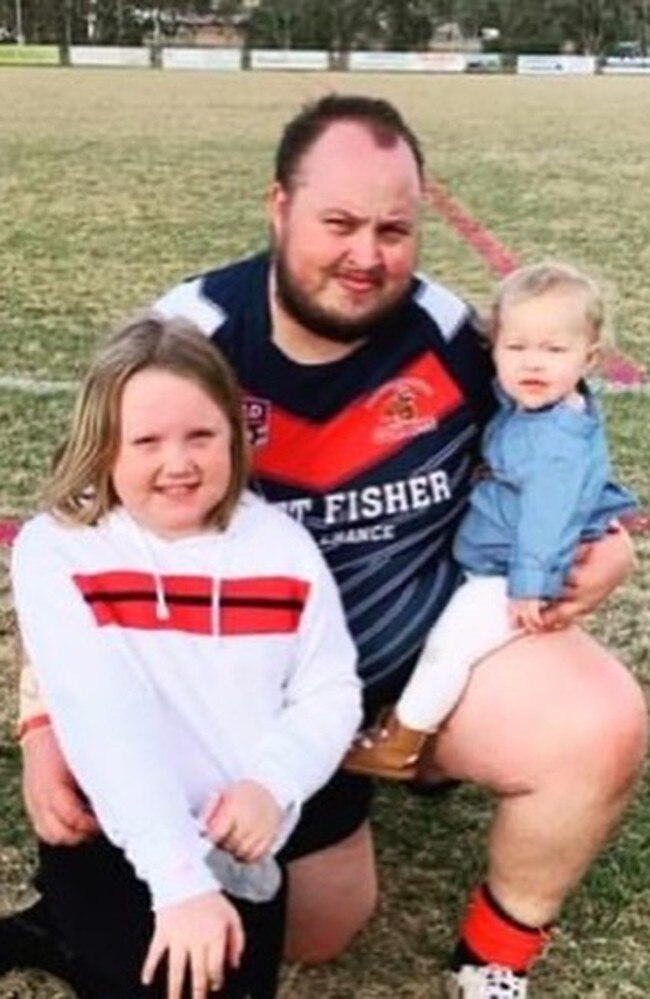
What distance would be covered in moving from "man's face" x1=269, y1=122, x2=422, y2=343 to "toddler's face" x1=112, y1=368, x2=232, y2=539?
1.24ft

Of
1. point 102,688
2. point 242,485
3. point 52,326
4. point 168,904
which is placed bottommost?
point 52,326

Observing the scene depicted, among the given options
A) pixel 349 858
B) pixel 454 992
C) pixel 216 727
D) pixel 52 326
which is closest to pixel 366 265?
pixel 216 727

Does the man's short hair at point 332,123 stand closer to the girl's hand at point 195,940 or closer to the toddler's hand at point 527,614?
the toddler's hand at point 527,614

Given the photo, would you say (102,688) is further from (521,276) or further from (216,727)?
(521,276)

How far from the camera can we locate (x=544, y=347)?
295cm

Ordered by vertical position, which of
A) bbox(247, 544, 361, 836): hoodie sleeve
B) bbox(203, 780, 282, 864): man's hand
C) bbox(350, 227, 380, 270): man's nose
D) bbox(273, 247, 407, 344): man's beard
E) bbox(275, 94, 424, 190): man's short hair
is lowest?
bbox(203, 780, 282, 864): man's hand

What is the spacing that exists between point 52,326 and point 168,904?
6429mm

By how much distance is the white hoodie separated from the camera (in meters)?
2.57

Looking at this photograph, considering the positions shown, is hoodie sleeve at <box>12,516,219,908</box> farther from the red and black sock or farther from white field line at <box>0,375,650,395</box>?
white field line at <box>0,375,650,395</box>

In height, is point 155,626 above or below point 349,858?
above

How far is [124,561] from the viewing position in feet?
8.70

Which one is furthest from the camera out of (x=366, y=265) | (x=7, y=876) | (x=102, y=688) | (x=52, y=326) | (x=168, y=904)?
(x=52, y=326)

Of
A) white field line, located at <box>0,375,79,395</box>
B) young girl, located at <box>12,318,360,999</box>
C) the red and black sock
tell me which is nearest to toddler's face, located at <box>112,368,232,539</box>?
young girl, located at <box>12,318,360,999</box>

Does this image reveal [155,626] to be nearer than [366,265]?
Yes
